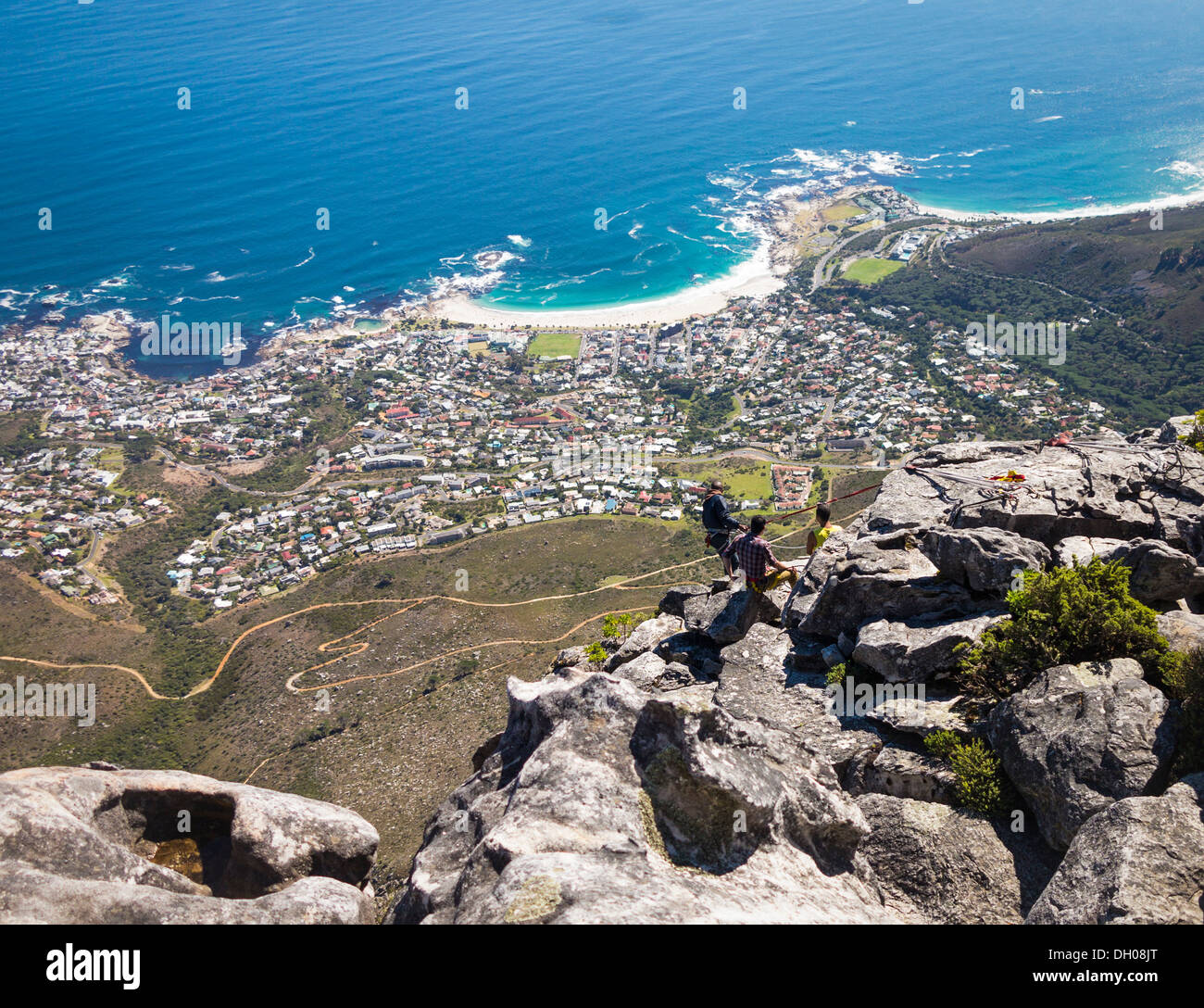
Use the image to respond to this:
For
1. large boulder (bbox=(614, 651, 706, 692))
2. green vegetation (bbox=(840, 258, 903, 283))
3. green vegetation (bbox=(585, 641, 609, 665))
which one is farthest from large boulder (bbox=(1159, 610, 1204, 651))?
green vegetation (bbox=(840, 258, 903, 283))

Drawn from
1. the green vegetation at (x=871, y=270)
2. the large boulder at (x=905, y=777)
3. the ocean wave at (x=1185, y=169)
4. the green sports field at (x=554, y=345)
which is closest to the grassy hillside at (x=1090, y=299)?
the green vegetation at (x=871, y=270)

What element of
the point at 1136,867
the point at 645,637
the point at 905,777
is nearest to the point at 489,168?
the point at 645,637

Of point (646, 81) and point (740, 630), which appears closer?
point (740, 630)

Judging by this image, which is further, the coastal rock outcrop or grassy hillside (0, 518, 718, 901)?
grassy hillside (0, 518, 718, 901)

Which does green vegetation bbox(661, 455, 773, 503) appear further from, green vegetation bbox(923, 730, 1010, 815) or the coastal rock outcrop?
green vegetation bbox(923, 730, 1010, 815)

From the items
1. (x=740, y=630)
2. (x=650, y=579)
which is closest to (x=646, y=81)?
(x=650, y=579)

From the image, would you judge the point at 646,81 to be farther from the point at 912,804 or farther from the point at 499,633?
the point at 912,804

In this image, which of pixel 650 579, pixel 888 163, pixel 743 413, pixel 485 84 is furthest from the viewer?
pixel 485 84
